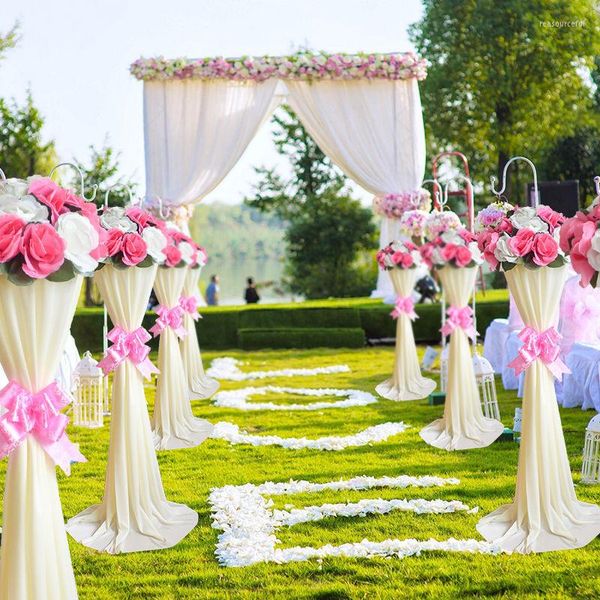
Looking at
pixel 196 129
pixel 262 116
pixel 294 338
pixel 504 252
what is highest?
pixel 262 116

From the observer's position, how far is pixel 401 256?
30.9 ft

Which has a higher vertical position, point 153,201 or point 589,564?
point 153,201

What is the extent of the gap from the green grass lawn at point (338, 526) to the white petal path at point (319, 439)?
12 centimetres

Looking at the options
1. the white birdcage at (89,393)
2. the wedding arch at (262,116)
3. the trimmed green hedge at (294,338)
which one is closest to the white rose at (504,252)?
the white birdcage at (89,393)

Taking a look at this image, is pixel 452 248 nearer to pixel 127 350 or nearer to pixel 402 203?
pixel 127 350

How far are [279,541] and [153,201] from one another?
9.16 meters

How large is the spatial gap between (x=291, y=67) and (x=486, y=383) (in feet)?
21.0

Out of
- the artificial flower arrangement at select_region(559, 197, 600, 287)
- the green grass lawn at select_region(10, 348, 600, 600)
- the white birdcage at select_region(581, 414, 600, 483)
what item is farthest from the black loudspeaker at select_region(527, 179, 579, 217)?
the artificial flower arrangement at select_region(559, 197, 600, 287)

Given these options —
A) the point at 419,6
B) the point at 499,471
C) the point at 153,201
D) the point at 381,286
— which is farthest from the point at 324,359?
the point at 419,6

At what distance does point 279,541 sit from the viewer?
4.65 m

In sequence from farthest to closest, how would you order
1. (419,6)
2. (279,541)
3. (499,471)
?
1. (419,6)
2. (499,471)
3. (279,541)

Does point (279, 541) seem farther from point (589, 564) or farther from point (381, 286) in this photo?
point (381, 286)

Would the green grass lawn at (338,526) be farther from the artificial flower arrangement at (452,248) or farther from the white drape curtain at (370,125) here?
the white drape curtain at (370,125)

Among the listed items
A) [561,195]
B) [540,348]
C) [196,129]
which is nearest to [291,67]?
[196,129]
